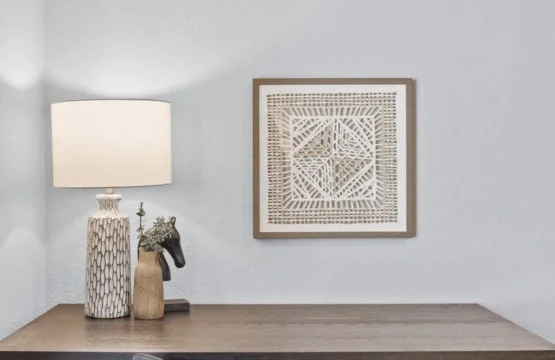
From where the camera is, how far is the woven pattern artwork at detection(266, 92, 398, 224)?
94.7 inches

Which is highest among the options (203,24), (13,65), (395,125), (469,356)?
(203,24)

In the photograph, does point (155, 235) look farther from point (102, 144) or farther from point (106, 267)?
point (102, 144)

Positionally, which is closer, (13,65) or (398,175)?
(13,65)

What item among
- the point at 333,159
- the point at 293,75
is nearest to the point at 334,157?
the point at 333,159

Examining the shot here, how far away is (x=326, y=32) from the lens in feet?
7.95

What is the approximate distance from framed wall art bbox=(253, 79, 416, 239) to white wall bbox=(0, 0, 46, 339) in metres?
0.70

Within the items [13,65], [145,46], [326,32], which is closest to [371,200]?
[326,32]

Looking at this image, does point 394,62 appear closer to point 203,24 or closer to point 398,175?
point 398,175

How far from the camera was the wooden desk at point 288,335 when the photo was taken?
1.81 m

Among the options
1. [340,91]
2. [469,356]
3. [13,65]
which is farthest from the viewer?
[340,91]

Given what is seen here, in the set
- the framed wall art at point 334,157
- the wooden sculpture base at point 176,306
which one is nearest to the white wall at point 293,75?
the framed wall art at point 334,157

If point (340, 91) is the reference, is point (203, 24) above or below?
above

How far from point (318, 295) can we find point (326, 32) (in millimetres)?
853

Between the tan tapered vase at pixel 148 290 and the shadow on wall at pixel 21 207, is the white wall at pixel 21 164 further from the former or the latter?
the tan tapered vase at pixel 148 290
